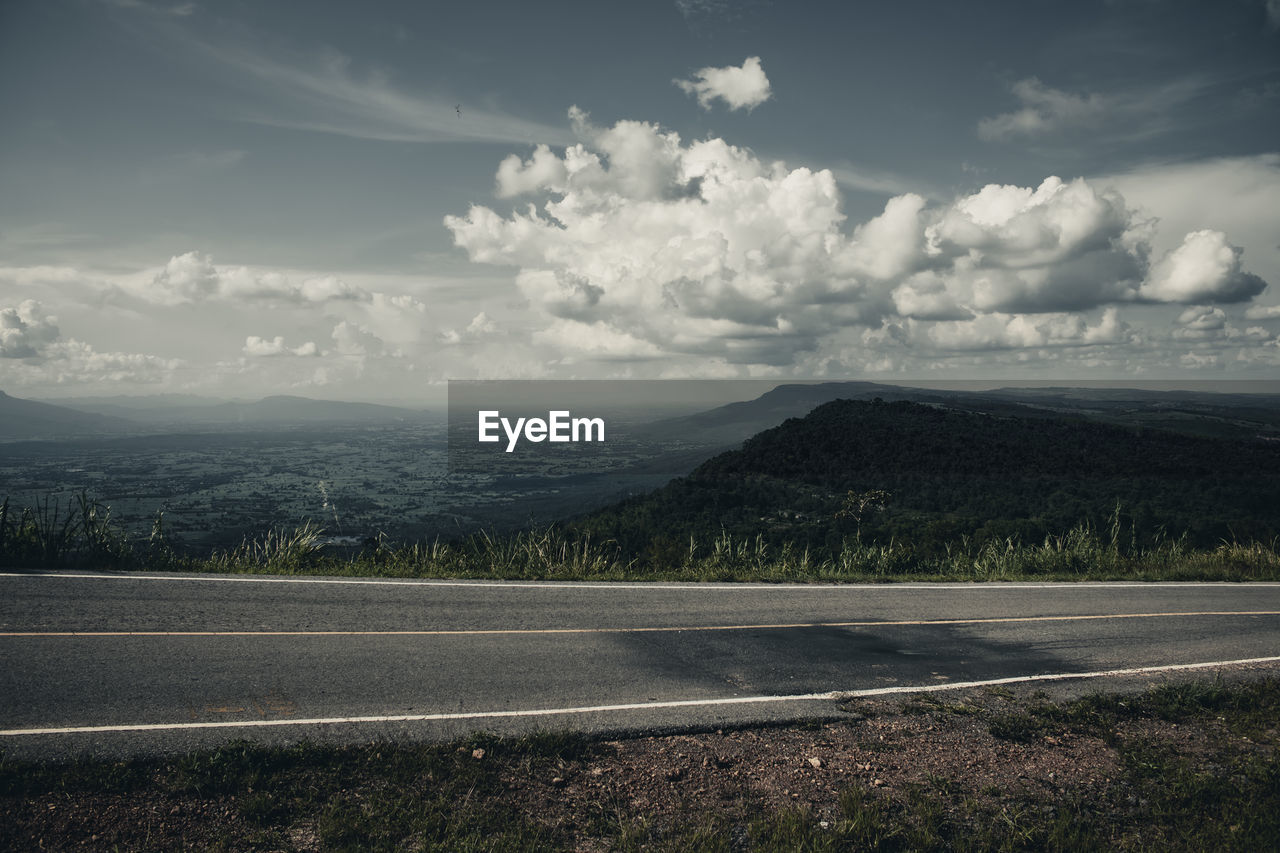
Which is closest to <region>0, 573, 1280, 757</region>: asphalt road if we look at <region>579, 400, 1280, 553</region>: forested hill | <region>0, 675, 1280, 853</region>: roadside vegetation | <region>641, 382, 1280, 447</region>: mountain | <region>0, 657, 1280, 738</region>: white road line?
<region>0, 657, 1280, 738</region>: white road line

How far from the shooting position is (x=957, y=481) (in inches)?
2082

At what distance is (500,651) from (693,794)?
12.8 feet

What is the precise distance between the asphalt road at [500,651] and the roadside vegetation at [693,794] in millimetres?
491

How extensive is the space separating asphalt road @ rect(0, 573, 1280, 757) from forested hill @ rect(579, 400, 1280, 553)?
20038mm

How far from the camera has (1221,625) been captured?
1256 centimetres

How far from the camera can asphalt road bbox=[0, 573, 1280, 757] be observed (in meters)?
7.20

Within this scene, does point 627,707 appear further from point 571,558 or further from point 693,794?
point 571,558

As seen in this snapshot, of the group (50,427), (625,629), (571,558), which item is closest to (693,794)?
(625,629)

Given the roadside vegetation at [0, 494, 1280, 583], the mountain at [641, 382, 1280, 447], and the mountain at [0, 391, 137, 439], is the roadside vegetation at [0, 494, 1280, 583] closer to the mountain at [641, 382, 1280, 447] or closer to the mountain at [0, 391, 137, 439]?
the mountain at [641, 382, 1280, 447]

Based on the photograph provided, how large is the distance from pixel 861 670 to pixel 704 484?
43629mm

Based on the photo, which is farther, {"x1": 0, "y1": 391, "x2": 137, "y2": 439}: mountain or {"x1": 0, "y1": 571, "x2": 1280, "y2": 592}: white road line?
{"x1": 0, "y1": 391, "x2": 137, "y2": 439}: mountain
